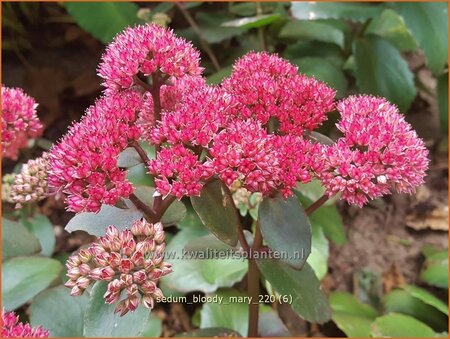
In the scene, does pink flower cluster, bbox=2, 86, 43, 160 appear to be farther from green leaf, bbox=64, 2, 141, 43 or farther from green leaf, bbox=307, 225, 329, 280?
green leaf, bbox=64, 2, 141, 43

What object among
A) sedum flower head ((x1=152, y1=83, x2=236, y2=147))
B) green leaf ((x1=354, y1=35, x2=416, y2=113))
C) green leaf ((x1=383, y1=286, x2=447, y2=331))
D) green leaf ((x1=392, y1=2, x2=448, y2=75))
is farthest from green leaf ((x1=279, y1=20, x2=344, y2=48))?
sedum flower head ((x1=152, y1=83, x2=236, y2=147))

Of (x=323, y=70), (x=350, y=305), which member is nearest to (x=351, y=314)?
(x=350, y=305)

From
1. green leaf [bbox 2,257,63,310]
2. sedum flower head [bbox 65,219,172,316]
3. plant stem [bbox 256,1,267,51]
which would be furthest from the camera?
plant stem [bbox 256,1,267,51]

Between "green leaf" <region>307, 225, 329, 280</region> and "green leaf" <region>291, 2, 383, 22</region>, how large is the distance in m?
0.62

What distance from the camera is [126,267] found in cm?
81

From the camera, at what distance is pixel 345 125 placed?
94 centimetres

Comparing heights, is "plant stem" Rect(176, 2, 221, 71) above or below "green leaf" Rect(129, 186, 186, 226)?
above

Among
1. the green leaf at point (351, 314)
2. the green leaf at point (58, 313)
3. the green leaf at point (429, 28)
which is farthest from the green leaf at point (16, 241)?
the green leaf at point (429, 28)

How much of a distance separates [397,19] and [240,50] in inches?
22.9

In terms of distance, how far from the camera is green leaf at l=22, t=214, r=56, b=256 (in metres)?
1.61

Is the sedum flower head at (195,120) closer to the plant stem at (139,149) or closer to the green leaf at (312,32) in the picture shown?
the plant stem at (139,149)

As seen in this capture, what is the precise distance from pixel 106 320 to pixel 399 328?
0.85 m

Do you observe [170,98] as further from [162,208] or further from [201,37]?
[201,37]

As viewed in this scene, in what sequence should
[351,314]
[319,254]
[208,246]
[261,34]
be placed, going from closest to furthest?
[208,246]
[319,254]
[351,314]
[261,34]
